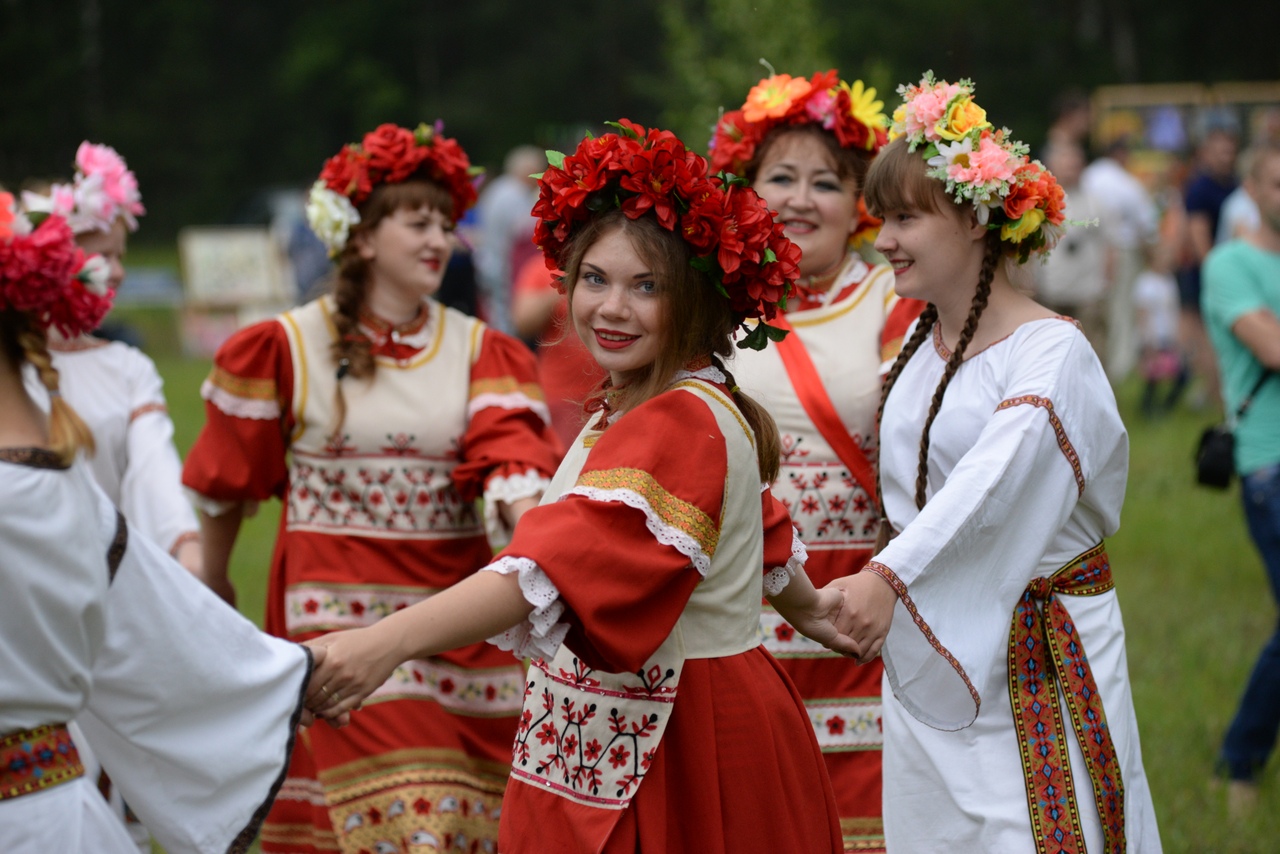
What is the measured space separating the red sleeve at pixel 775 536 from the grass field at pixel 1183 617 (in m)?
2.75

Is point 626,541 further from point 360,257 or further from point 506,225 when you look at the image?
point 506,225

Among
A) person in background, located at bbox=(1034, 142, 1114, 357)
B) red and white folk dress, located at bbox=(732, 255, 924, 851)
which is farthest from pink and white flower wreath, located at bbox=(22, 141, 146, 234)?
person in background, located at bbox=(1034, 142, 1114, 357)

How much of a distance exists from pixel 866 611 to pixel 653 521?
631 mm

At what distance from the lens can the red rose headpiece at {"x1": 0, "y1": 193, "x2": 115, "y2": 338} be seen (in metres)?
2.85

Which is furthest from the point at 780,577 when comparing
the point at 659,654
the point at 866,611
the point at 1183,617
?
the point at 1183,617

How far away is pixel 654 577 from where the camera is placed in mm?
2684

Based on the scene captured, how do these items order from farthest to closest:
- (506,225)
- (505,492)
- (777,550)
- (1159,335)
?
1. (1159,335)
2. (506,225)
3. (505,492)
4. (777,550)

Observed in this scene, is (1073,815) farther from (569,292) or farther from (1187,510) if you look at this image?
(1187,510)

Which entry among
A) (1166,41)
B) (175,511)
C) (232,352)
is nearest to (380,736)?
(175,511)

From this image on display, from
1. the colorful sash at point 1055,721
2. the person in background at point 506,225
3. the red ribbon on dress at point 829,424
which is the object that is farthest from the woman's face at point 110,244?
the person in background at point 506,225

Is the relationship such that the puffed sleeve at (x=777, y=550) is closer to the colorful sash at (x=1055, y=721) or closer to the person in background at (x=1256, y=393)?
the colorful sash at (x=1055, y=721)

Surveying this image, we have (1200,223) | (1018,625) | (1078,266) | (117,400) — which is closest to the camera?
(1018,625)

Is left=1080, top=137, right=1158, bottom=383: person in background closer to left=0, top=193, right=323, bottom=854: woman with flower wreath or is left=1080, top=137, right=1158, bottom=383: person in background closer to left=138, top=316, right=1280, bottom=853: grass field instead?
left=138, top=316, right=1280, bottom=853: grass field

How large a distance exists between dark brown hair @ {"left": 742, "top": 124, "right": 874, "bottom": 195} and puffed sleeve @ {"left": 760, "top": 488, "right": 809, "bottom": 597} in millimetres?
1543
